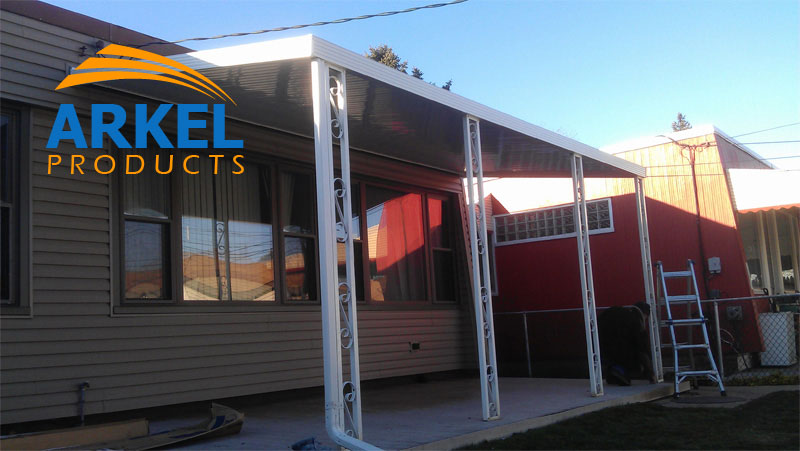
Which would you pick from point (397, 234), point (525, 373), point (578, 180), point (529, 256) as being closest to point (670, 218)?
point (529, 256)

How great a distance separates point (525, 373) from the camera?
36.8 feet

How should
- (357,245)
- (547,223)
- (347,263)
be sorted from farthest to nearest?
1. (547,223)
2. (357,245)
3. (347,263)

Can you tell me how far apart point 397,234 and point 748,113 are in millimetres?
14730

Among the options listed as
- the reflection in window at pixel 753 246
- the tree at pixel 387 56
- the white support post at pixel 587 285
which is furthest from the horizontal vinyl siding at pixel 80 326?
the tree at pixel 387 56

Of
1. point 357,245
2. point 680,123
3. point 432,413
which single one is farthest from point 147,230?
point 680,123

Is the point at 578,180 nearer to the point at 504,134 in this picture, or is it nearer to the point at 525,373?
the point at 504,134

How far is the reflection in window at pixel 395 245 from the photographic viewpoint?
8.70 meters

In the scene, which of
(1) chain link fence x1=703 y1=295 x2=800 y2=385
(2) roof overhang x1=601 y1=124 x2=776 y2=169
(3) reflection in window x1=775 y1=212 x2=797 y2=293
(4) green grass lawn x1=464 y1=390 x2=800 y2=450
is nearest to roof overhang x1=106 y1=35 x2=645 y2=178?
(2) roof overhang x1=601 y1=124 x2=776 y2=169

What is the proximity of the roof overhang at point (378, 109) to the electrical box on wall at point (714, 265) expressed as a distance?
2.58 m

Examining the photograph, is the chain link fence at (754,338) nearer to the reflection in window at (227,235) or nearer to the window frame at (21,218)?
the reflection in window at (227,235)

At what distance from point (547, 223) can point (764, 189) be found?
357cm

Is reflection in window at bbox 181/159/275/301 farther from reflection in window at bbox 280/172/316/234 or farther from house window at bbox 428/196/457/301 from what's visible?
house window at bbox 428/196/457/301

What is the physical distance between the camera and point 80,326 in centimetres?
547

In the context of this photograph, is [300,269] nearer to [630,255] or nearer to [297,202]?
[297,202]
